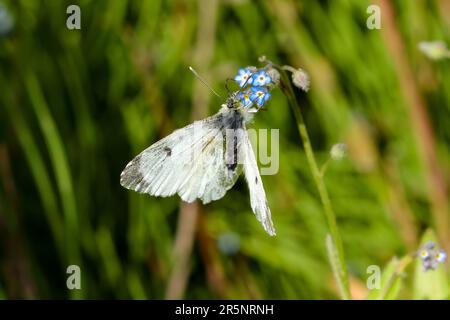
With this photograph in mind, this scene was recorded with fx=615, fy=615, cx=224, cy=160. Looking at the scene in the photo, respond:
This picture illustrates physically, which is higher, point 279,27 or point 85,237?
point 279,27

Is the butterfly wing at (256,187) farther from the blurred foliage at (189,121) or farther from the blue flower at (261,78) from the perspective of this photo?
the blurred foliage at (189,121)

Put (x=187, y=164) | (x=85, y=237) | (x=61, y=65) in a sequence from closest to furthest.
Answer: (x=187, y=164), (x=85, y=237), (x=61, y=65)

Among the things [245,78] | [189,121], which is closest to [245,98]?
[245,78]

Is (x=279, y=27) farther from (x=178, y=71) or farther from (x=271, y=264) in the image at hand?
(x=271, y=264)

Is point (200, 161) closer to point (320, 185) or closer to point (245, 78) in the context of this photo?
point (245, 78)

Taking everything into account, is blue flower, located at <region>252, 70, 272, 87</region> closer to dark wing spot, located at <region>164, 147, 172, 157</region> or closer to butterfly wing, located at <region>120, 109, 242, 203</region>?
butterfly wing, located at <region>120, 109, 242, 203</region>

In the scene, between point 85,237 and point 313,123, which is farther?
point 313,123

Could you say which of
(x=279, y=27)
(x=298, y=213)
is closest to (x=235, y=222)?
(x=298, y=213)
